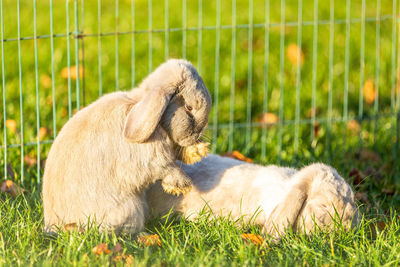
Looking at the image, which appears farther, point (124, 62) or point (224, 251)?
point (124, 62)

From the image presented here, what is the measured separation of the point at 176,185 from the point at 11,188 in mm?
1200

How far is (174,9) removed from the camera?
24.5 feet

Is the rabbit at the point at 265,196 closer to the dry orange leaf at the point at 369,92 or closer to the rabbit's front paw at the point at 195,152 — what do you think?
the rabbit's front paw at the point at 195,152

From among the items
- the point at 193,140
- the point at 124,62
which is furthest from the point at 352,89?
the point at 193,140

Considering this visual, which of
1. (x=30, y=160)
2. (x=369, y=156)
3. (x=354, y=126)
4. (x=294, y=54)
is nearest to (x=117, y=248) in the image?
(x=30, y=160)

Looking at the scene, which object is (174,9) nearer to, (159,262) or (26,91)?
(26,91)

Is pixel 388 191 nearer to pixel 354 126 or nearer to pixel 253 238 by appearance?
pixel 354 126

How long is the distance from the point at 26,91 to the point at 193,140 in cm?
279

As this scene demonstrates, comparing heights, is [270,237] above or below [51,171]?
below

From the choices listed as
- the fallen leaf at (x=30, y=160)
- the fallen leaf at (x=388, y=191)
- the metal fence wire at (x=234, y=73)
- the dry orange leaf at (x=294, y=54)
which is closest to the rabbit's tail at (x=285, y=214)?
the fallen leaf at (x=388, y=191)

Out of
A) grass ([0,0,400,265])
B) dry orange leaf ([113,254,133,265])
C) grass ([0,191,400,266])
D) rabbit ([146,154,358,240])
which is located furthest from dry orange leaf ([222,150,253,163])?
dry orange leaf ([113,254,133,265])

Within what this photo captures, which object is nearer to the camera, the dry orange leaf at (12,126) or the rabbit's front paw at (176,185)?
the rabbit's front paw at (176,185)

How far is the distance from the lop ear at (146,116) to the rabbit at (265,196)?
59 centimetres

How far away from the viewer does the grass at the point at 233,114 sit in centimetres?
295
